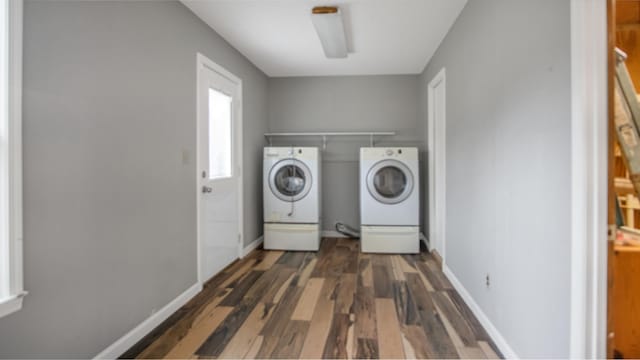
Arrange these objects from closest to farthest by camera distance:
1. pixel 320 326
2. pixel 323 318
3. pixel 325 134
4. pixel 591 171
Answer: pixel 591 171, pixel 320 326, pixel 323 318, pixel 325 134

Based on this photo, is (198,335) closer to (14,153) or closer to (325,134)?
(14,153)

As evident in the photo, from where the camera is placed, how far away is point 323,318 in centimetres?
222

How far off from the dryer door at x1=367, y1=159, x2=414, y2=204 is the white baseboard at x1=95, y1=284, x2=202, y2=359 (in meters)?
2.24

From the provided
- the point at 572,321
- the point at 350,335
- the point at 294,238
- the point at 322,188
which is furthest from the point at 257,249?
the point at 572,321

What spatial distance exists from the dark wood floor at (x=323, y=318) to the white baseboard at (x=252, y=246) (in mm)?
345

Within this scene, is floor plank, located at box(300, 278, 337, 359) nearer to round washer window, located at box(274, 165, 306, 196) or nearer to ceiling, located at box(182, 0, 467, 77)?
round washer window, located at box(274, 165, 306, 196)

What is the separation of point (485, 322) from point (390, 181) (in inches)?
81.5

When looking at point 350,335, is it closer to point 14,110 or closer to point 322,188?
point 14,110

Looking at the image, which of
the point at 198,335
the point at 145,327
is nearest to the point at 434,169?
the point at 198,335

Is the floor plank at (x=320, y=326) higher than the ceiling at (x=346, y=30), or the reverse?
the ceiling at (x=346, y=30)

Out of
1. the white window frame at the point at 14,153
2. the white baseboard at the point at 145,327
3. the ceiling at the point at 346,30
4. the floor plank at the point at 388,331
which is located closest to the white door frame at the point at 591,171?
the floor plank at the point at 388,331

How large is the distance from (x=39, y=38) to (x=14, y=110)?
37cm

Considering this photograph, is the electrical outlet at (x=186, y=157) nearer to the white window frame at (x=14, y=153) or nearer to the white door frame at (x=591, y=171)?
the white window frame at (x=14, y=153)

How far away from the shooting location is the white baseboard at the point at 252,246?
3.69 m
